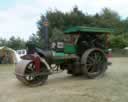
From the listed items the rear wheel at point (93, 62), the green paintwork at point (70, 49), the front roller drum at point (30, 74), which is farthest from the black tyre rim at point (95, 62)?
the front roller drum at point (30, 74)

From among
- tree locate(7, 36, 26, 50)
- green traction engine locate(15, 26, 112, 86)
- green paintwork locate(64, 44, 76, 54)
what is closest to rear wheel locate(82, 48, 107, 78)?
green traction engine locate(15, 26, 112, 86)

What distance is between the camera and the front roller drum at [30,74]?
294 inches

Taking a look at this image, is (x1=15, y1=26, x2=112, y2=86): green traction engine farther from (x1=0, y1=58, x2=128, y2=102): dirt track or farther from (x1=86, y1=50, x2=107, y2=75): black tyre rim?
(x1=0, y1=58, x2=128, y2=102): dirt track

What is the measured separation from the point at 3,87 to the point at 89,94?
3200 mm

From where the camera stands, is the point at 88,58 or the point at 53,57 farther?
the point at 88,58

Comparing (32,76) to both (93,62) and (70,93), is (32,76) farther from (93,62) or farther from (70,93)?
(93,62)

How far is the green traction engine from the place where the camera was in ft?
25.2

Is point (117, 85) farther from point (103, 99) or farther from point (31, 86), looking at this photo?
point (31, 86)

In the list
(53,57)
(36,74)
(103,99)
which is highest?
(53,57)

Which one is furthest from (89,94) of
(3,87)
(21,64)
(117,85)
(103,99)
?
(3,87)

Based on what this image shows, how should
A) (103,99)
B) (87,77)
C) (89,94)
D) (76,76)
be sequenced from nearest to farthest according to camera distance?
(103,99) → (89,94) → (87,77) → (76,76)

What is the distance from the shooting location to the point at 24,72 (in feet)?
24.3

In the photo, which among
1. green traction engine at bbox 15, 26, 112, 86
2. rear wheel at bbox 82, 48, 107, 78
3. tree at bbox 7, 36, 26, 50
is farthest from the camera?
tree at bbox 7, 36, 26, 50

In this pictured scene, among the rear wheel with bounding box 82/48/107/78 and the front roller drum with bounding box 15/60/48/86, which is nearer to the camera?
the front roller drum with bounding box 15/60/48/86
